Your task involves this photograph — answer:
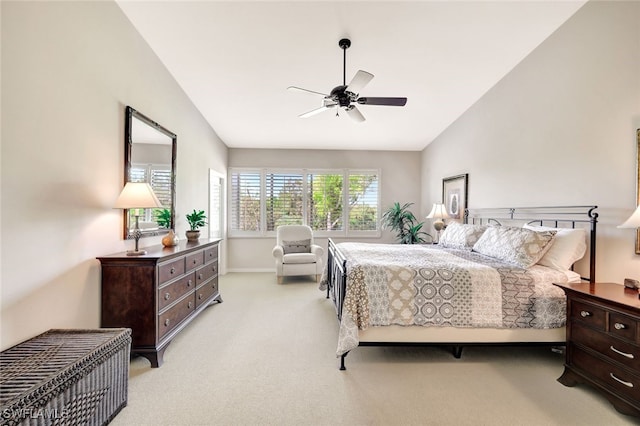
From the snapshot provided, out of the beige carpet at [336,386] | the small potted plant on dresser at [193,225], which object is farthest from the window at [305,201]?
the beige carpet at [336,386]

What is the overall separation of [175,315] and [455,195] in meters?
4.51

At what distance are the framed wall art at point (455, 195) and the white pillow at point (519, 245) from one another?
158 centimetres

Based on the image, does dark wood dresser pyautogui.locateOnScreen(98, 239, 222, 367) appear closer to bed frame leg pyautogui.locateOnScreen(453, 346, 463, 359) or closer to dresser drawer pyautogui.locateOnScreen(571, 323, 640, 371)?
bed frame leg pyautogui.locateOnScreen(453, 346, 463, 359)

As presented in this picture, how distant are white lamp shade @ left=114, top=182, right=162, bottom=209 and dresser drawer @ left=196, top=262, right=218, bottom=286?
1.11 meters

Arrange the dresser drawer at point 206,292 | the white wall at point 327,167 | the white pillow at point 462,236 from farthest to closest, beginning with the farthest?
1. the white wall at point 327,167
2. the white pillow at point 462,236
3. the dresser drawer at point 206,292

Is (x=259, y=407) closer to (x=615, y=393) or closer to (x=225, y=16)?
(x=615, y=393)

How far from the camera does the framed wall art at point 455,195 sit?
4.50m

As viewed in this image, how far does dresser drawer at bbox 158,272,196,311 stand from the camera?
2.44 m

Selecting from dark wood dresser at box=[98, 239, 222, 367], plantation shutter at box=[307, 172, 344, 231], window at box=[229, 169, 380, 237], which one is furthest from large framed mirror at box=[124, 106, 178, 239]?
plantation shutter at box=[307, 172, 344, 231]

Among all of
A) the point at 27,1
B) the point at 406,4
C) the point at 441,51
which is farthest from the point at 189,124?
the point at 441,51

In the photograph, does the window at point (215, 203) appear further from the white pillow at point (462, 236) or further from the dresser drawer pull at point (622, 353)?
the dresser drawer pull at point (622, 353)

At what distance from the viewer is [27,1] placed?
173 centimetres

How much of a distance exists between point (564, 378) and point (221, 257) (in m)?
5.25

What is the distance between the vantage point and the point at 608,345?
1.86 metres
